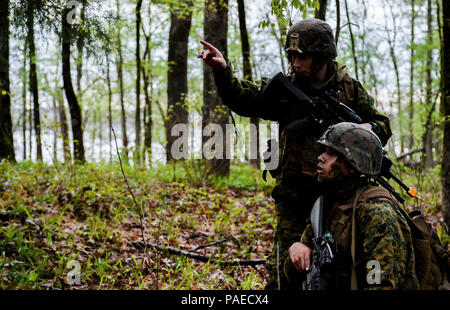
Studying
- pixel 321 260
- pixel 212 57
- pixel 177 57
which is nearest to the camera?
pixel 321 260

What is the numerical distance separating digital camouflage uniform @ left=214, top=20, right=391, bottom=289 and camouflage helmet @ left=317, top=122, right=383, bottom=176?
0.55 m

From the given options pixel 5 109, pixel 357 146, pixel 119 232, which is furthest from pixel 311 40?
pixel 5 109

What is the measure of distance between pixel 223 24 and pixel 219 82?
527 centimetres

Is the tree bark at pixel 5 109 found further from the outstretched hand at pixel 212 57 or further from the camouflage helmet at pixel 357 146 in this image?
the camouflage helmet at pixel 357 146

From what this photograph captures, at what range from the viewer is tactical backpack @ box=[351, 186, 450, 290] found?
1.92 meters

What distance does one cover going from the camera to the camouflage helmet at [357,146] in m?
2.20

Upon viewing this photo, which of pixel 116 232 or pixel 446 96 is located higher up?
pixel 446 96

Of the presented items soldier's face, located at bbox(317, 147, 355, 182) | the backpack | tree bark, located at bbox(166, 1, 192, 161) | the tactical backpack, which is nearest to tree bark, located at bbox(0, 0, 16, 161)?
tree bark, located at bbox(166, 1, 192, 161)

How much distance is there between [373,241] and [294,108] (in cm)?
133

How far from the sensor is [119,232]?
4.79 metres

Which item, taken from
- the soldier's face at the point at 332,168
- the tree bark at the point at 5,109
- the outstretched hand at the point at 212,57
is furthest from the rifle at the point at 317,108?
the tree bark at the point at 5,109

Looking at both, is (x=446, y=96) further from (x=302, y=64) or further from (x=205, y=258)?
(x=205, y=258)

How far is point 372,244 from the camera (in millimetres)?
1876

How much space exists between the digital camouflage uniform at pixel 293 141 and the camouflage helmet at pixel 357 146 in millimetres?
551
